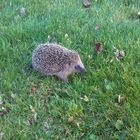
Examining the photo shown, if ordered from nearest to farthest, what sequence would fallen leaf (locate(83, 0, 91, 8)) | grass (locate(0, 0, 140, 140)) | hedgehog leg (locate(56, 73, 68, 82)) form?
1. grass (locate(0, 0, 140, 140))
2. hedgehog leg (locate(56, 73, 68, 82))
3. fallen leaf (locate(83, 0, 91, 8))

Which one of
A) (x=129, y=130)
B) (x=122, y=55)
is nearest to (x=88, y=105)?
(x=129, y=130)

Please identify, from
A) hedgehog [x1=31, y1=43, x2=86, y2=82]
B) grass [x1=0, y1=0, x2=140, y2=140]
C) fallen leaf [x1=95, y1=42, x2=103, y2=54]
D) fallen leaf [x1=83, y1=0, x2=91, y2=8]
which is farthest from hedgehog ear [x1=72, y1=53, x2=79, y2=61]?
A: fallen leaf [x1=83, y1=0, x2=91, y2=8]

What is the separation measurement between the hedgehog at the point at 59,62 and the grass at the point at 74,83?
9 cm

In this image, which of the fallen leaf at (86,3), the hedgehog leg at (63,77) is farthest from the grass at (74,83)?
the fallen leaf at (86,3)

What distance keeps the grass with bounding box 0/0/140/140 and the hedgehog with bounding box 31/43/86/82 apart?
94mm

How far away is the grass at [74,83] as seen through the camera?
4285mm

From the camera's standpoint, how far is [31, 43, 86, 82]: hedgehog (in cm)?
489

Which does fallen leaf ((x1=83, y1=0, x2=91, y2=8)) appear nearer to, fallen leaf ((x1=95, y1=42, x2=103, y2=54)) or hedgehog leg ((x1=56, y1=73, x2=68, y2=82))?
fallen leaf ((x1=95, y1=42, x2=103, y2=54))

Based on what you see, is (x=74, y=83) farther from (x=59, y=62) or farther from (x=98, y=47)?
(x=98, y=47)

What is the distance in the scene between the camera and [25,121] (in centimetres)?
446

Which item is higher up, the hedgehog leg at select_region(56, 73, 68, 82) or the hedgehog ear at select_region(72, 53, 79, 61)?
the hedgehog ear at select_region(72, 53, 79, 61)

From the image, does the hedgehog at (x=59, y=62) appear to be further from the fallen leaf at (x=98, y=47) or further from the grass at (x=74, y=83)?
the fallen leaf at (x=98, y=47)

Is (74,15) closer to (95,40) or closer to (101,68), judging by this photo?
(95,40)

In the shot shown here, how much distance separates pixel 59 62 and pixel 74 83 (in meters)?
0.33
